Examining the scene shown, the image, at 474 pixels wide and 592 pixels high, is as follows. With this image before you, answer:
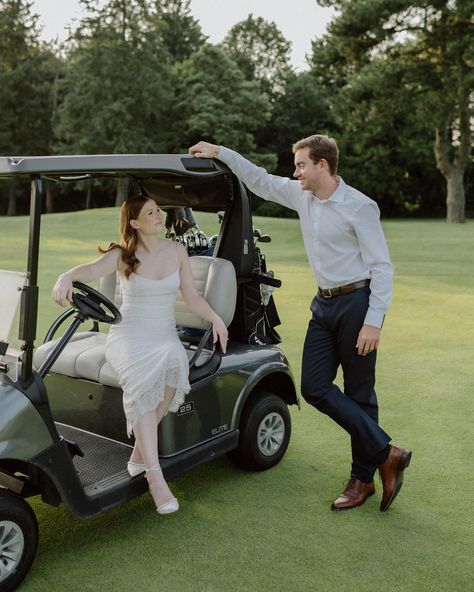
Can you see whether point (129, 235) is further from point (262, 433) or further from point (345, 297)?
point (262, 433)

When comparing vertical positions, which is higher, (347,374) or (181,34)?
(181,34)

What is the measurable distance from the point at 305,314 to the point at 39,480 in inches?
A: 243

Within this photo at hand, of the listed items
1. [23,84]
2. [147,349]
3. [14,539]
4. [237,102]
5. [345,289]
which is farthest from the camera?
[23,84]

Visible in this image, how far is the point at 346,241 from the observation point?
3354mm

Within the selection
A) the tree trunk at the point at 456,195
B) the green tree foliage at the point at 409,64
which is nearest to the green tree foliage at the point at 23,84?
the green tree foliage at the point at 409,64

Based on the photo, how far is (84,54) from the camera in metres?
39.4

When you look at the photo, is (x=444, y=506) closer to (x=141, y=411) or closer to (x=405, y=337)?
(x=141, y=411)

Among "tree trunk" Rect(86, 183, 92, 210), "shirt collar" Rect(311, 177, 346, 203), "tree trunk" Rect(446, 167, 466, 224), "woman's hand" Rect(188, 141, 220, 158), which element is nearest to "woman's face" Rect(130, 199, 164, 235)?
"woman's hand" Rect(188, 141, 220, 158)

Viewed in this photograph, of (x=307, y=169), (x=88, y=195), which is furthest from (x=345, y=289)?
(x=88, y=195)

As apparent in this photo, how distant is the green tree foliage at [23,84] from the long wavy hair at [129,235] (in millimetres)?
40431

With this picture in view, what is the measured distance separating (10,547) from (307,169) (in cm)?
212

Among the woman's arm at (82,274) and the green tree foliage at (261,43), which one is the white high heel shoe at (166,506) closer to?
the woman's arm at (82,274)

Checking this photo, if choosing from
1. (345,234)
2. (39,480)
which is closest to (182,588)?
(39,480)

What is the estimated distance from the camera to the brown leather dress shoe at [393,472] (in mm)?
3424
